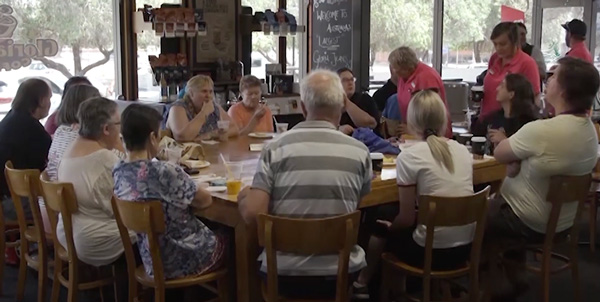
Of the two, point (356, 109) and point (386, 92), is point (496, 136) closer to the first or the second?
point (356, 109)

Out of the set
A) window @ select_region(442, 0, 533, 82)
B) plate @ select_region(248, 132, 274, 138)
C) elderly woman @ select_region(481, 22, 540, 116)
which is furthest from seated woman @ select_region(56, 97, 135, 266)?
window @ select_region(442, 0, 533, 82)

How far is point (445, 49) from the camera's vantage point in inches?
351

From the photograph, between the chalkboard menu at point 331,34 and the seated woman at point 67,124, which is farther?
the chalkboard menu at point 331,34

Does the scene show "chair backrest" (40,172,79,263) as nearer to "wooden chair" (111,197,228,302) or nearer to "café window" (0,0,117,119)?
"wooden chair" (111,197,228,302)

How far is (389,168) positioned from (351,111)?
1.49 metres

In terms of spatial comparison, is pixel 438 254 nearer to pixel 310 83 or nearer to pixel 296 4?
pixel 310 83

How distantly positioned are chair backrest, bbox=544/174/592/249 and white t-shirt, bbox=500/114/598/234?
0.12 ft

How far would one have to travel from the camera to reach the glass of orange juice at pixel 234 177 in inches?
121

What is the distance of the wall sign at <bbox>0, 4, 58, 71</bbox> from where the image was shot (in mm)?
5559

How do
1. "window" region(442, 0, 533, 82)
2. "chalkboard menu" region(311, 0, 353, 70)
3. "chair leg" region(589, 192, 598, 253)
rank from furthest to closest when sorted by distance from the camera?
"window" region(442, 0, 533, 82), "chalkboard menu" region(311, 0, 353, 70), "chair leg" region(589, 192, 598, 253)

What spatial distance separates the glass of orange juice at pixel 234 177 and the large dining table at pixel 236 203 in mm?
29

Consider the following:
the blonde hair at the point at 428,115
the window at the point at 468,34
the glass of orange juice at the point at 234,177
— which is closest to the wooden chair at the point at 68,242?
the glass of orange juice at the point at 234,177

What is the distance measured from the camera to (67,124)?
3.95m

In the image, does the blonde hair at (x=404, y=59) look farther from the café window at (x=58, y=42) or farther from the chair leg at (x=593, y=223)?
the café window at (x=58, y=42)
